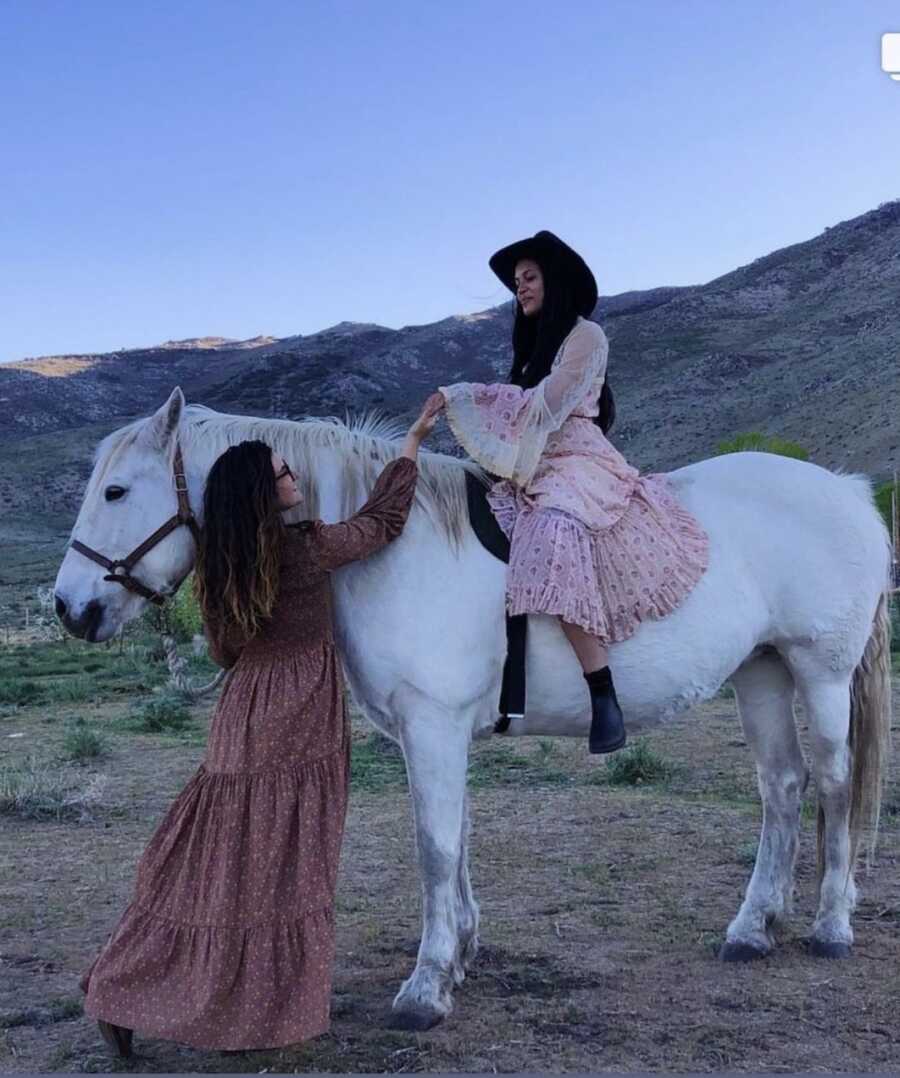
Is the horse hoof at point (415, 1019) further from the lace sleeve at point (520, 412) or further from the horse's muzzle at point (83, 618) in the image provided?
the lace sleeve at point (520, 412)

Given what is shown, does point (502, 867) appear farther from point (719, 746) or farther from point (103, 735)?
point (103, 735)

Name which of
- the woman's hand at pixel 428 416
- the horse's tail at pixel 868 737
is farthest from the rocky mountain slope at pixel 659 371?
the woman's hand at pixel 428 416

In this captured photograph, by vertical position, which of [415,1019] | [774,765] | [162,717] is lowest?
[162,717]

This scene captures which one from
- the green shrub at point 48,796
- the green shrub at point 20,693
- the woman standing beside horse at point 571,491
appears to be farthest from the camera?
the green shrub at point 20,693

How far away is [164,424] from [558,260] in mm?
1592

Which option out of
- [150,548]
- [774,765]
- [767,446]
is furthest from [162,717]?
[767,446]

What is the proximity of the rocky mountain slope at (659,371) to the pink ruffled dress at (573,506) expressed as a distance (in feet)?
125

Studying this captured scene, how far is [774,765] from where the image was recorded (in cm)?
486

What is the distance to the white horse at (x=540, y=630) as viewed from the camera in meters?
3.79

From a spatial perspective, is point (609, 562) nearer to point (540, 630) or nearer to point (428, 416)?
point (540, 630)

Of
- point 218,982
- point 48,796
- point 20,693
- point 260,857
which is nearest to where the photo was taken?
point 218,982

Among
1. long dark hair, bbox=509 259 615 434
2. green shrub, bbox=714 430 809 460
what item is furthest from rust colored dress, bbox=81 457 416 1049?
green shrub, bbox=714 430 809 460

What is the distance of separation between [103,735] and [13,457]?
6223 cm

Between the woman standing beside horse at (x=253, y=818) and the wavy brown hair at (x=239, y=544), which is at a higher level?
the wavy brown hair at (x=239, y=544)
